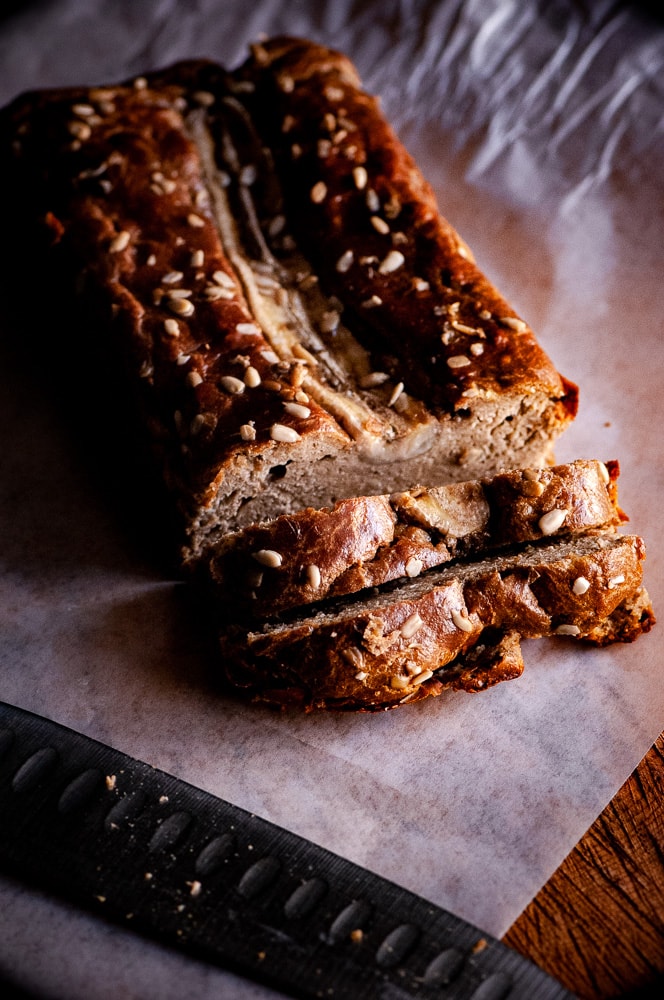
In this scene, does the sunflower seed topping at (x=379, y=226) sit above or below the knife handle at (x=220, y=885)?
above

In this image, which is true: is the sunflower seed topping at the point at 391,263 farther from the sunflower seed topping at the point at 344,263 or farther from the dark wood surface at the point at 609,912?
the dark wood surface at the point at 609,912

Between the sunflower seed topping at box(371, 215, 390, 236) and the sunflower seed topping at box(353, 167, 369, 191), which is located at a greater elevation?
the sunflower seed topping at box(353, 167, 369, 191)

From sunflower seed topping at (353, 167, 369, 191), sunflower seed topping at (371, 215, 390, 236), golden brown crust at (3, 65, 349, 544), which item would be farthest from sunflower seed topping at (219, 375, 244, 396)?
sunflower seed topping at (353, 167, 369, 191)

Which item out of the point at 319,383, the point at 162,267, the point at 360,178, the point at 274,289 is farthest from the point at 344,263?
the point at 162,267

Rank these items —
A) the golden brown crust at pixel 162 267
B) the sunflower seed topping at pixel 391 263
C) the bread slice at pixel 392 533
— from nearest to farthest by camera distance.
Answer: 1. the bread slice at pixel 392 533
2. the golden brown crust at pixel 162 267
3. the sunflower seed topping at pixel 391 263

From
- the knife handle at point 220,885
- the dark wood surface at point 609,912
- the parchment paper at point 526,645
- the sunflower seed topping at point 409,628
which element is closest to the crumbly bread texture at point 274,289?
the parchment paper at point 526,645

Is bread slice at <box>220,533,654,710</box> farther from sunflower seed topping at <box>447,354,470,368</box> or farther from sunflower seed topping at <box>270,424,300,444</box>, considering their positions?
sunflower seed topping at <box>447,354,470,368</box>
